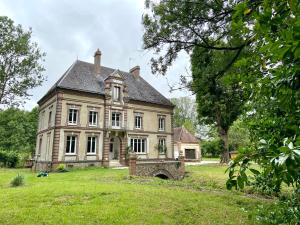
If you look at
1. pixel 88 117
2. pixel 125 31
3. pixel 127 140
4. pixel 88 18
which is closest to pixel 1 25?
pixel 88 117

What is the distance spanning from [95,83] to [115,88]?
2187 mm

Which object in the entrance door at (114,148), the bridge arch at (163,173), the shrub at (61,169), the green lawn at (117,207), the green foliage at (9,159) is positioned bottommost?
the green lawn at (117,207)

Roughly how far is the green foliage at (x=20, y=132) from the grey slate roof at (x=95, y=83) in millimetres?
21719

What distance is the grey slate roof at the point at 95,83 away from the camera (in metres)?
24.3

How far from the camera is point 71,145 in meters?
23.1

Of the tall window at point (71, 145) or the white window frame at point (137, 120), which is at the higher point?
the white window frame at point (137, 120)

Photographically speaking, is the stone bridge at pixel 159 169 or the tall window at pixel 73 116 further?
the tall window at pixel 73 116

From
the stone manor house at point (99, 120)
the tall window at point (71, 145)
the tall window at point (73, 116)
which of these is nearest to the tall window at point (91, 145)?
the stone manor house at point (99, 120)

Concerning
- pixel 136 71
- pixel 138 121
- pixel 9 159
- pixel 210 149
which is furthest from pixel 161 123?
pixel 210 149

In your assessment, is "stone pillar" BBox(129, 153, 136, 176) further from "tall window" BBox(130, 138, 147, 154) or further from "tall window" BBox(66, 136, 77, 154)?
"tall window" BBox(130, 138, 147, 154)

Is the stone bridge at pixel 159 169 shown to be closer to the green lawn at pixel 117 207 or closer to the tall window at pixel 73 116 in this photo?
the green lawn at pixel 117 207

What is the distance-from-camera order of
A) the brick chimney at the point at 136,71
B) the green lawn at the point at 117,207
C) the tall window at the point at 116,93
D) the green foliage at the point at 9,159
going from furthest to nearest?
the brick chimney at the point at 136,71 → the green foliage at the point at 9,159 → the tall window at the point at 116,93 → the green lawn at the point at 117,207

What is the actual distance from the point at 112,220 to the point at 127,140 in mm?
20182

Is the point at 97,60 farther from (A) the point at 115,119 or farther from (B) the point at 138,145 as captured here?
(B) the point at 138,145
